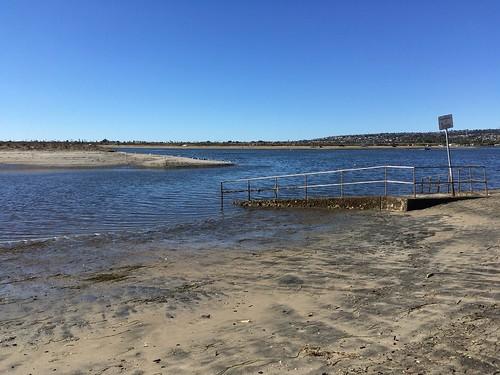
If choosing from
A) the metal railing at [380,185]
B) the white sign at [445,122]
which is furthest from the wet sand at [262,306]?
the metal railing at [380,185]

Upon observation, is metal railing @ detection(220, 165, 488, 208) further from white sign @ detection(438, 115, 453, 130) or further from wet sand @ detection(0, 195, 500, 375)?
wet sand @ detection(0, 195, 500, 375)

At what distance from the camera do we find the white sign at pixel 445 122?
54.8 feet

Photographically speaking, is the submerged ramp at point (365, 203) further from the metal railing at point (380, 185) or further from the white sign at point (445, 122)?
the white sign at point (445, 122)

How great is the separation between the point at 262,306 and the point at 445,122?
12.8 m

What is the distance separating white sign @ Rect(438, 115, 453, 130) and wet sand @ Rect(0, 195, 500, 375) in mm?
5307

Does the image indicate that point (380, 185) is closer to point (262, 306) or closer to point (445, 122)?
point (445, 122)

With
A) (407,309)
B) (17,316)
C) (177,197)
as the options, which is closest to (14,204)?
(177,197)

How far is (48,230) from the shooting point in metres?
15.4

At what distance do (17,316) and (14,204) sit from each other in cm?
1735

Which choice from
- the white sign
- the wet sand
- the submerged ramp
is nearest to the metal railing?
the submerged ramp

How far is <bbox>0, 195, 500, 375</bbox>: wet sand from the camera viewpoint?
4727 mm

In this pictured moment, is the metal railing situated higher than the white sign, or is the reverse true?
the white sign

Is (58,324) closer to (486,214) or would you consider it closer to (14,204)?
(486,214)

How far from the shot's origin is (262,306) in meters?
6.59
